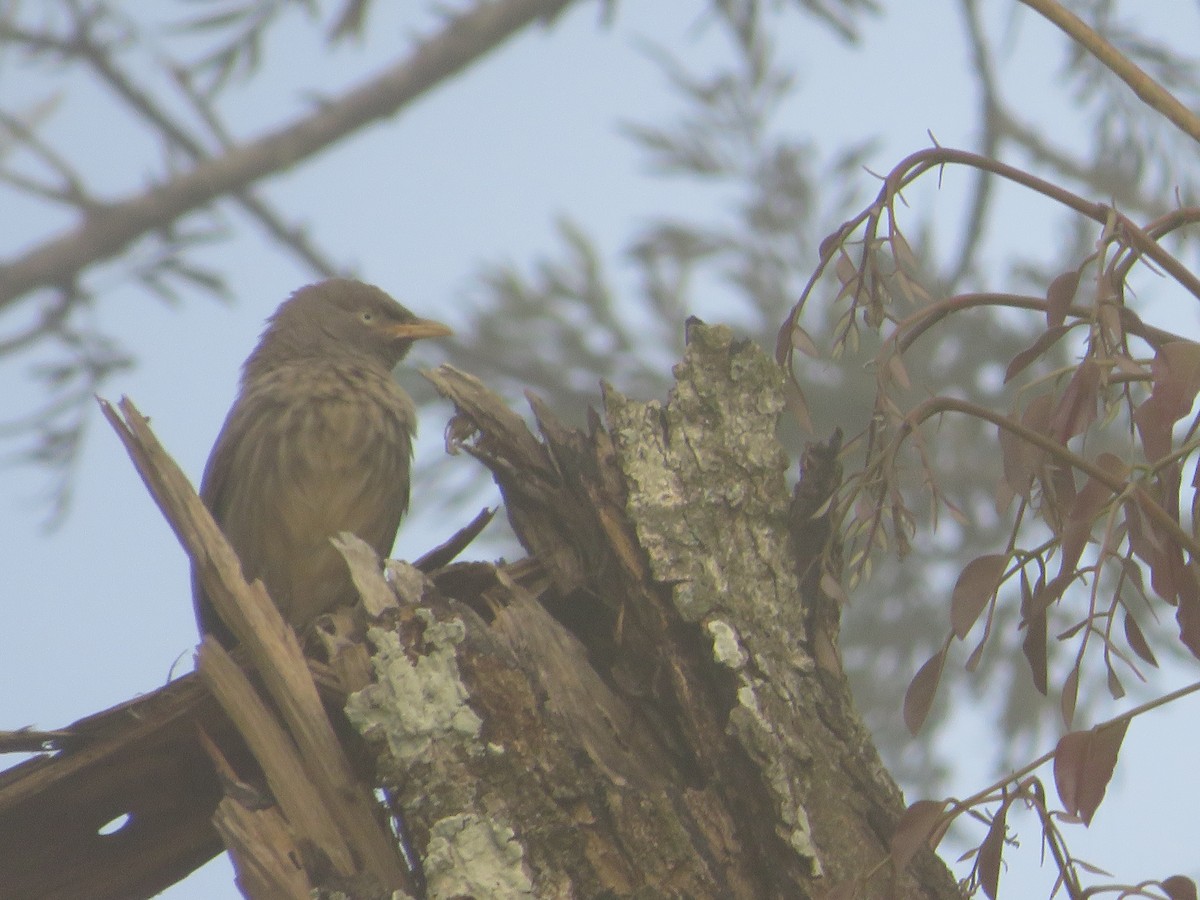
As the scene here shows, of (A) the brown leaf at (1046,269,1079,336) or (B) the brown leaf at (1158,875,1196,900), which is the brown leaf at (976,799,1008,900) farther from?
(A) the brown leaf at (1046,269,1079,336)

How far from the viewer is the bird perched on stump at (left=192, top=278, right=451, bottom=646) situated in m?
4.65

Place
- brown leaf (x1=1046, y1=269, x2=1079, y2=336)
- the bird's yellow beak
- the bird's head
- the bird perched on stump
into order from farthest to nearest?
the bird's yellow beak < the bird's head < the bird perched on stump < brown leaf (x1=1046, y1=269, x2=1079, y2=336)

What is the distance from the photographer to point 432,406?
10.2 metres

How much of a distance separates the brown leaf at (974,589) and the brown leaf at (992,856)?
265mm

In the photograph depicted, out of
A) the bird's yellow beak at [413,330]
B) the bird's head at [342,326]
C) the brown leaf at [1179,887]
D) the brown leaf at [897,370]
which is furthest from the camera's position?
the bird's yellow beak at [413,330]

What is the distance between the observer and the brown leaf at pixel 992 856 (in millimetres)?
2131

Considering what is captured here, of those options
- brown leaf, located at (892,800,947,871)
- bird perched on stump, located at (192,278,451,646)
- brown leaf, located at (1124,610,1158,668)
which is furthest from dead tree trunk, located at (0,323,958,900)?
bird perched on stump, located at (192,278,451,646)

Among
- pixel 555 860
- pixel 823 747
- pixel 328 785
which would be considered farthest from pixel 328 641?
pixel 823 747

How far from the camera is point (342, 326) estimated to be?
5.43 metres

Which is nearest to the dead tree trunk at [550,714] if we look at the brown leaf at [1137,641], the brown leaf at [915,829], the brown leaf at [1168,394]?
the brown leaf at [915,829]

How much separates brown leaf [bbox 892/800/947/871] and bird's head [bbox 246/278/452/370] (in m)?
3.38

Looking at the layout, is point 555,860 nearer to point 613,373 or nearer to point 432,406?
point 432,406

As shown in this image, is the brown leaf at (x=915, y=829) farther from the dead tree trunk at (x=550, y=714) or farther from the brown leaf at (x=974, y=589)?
the brown leaf at (x=974, y=589)

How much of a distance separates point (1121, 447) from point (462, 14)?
5.15 metres
